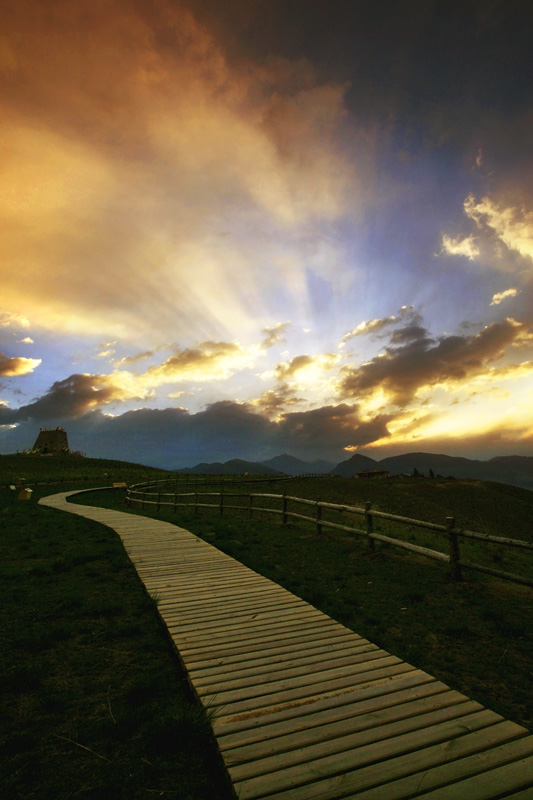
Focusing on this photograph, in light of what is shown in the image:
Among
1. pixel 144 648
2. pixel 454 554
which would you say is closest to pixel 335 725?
pixel 144 648

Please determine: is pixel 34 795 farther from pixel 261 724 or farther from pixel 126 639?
pixel 126 639

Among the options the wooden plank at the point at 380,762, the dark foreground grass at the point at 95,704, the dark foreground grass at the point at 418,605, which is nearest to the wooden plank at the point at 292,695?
the dark foreground grass at the point at 95,704

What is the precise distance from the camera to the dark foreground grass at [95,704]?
3.06 meters

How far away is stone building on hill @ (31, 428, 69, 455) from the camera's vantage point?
3970 inches

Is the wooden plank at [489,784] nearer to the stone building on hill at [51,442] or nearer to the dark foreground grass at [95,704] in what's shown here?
the dark foreground grass at [95,704]

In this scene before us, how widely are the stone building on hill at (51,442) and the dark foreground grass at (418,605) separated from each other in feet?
335

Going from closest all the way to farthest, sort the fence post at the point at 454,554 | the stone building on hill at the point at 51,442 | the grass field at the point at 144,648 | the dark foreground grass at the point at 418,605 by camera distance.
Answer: the grass field at the point at 144,648, the dark foreground grass at the point at 418,605, the fence post at the point at 454,554, the stone building on hill at the point at 51,442

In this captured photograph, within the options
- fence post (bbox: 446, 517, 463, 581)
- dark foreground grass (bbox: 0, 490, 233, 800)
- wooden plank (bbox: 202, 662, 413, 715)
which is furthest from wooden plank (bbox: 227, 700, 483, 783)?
fence post (bbox: 446, 517, 463, 581)

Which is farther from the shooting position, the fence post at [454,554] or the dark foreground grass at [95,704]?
the fence post at [454,554]

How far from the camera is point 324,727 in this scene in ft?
11.0

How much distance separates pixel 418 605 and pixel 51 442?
368 ft

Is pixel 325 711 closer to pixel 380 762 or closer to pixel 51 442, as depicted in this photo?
pixel 380 762

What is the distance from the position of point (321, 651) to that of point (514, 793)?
2390 mm

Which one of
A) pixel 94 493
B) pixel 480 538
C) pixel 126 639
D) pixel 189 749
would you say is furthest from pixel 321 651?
pixel 94 493
